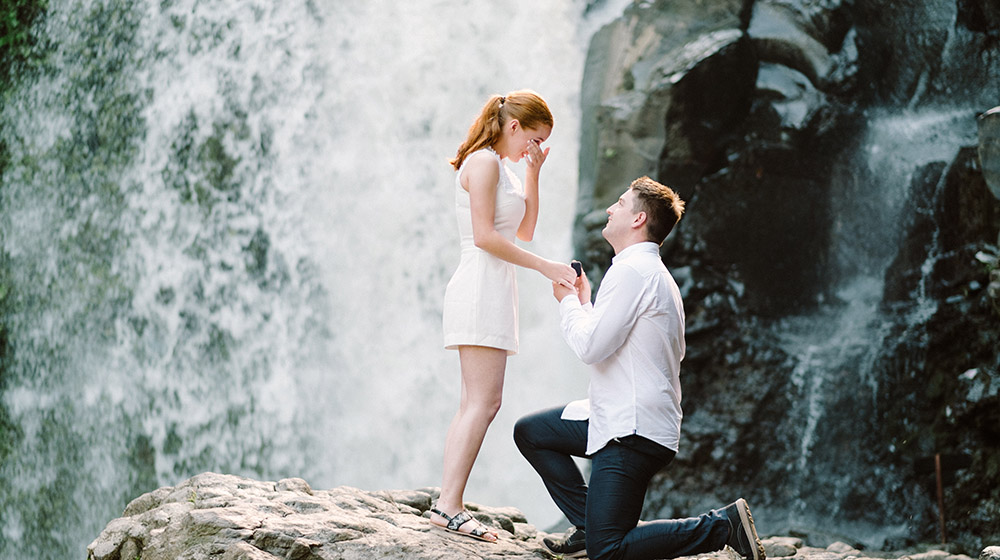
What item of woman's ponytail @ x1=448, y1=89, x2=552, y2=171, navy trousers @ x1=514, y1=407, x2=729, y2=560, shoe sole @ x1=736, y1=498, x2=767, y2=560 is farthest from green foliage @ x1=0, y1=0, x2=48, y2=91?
shoe sole @ x1=736, y1=498, x2=767, y2=560

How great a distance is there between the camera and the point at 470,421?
388cm

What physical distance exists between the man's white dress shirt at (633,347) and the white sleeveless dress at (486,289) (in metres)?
0.37

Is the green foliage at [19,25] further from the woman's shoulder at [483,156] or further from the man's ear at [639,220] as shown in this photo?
the man's ear at [639,220]

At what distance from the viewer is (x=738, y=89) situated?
975 cm

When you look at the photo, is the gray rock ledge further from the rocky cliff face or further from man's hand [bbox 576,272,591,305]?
the rocky cliff face

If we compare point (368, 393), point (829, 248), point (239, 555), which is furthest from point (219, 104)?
point (239, 555)

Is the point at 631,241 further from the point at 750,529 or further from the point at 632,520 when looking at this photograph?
the point at 750,529

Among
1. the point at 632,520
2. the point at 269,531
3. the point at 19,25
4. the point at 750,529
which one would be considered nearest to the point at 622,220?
the point at 632,520

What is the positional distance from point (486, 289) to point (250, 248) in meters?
8.29

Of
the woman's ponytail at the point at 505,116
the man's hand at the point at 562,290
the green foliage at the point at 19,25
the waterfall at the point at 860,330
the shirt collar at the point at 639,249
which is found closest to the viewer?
the shirt collar at the point at 639,249

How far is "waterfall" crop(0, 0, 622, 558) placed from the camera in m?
11.0

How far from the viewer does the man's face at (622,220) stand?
3664 millimetres

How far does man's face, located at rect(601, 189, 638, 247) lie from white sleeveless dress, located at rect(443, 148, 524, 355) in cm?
50

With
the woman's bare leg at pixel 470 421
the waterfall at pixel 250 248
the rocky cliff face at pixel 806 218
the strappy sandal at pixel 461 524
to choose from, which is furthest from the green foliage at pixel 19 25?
the strappy sandal at pixel 461 524
